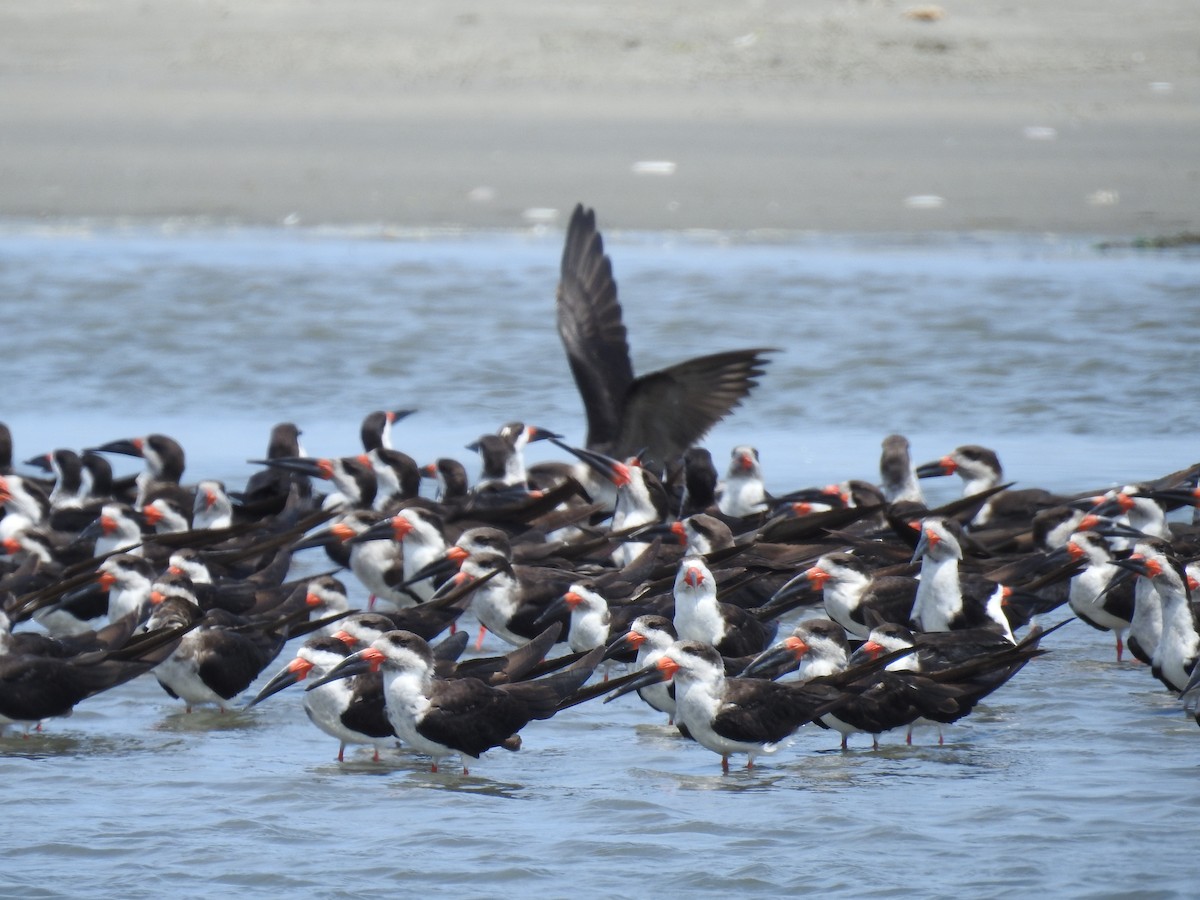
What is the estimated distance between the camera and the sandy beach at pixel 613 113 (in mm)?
20953

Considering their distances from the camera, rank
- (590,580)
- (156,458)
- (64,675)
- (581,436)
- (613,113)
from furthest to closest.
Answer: (613,113) → (581,436) → (156,458) → (590,580) → (64,675)

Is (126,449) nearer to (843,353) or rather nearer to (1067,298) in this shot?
(843,353)

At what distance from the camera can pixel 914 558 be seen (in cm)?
925

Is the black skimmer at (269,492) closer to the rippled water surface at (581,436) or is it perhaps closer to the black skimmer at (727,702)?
the rippled water surface at (581,436)

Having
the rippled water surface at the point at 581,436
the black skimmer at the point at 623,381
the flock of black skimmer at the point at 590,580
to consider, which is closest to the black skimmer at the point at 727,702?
the flock of black skimmer at the point at 590,580

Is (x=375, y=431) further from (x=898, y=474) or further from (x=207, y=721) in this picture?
(x=207, y=721)

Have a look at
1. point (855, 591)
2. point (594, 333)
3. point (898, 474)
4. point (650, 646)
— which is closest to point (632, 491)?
point (594, 333)

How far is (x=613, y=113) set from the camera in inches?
933

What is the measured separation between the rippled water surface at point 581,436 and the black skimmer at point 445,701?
0.55 feet

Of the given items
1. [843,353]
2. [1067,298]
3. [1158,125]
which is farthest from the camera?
[1158,125]

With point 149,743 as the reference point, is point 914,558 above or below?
above

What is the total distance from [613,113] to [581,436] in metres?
9.99

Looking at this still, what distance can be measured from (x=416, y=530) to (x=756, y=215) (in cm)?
1110

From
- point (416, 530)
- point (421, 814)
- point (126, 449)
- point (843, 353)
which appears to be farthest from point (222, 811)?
point (843, 353)
